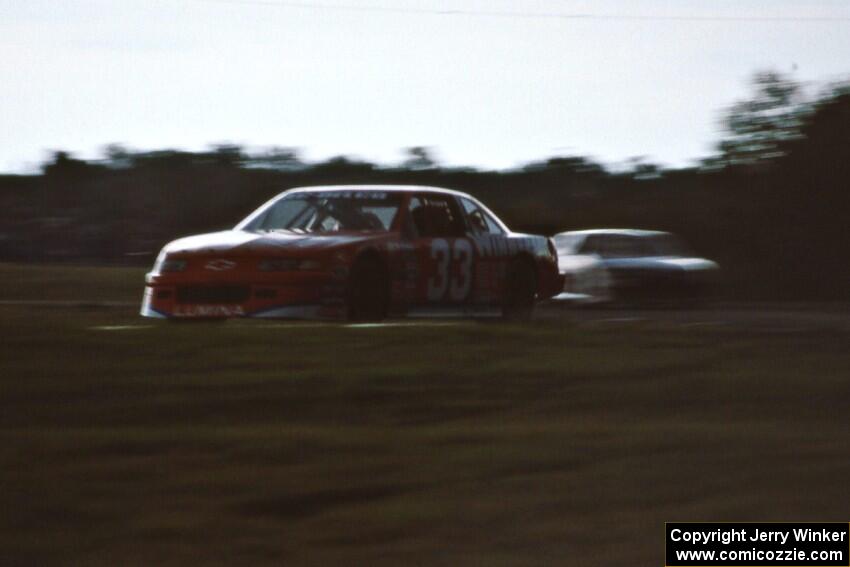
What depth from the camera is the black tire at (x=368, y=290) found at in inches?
514

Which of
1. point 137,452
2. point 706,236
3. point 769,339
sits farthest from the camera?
point 706,236

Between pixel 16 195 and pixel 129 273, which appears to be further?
pixel 16 195

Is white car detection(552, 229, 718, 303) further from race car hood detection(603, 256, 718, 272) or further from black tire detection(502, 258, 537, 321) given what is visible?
black tire detection(502, 258, 537, 321)

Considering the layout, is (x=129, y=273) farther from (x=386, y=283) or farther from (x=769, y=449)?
(x=769, y=449)

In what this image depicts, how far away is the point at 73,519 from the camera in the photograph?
588cm

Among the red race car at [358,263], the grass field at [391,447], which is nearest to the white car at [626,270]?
the red race car at [358,263]

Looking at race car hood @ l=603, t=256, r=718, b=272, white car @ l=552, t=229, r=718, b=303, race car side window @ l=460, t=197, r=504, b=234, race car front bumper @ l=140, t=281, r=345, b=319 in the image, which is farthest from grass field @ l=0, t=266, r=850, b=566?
race car hood @ l=603, t=256, r=718, b=272

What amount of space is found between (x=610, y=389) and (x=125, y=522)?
4004 millimetres

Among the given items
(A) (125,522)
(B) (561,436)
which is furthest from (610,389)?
(A) (125,522)

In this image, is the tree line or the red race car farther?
the tree line

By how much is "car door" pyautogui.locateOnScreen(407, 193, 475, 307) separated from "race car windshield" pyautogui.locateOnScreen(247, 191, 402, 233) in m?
A: 0.24

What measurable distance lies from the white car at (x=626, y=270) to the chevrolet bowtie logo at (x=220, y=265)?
946cm

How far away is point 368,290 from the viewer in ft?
43.6

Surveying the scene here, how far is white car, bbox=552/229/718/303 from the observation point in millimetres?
21703
